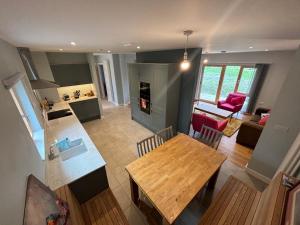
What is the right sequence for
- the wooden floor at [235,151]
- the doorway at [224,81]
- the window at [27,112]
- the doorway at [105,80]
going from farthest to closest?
the doorway at [105,80] → the doorway at [224,81] → the wooden floor at [235,151] → the window at [27,112]

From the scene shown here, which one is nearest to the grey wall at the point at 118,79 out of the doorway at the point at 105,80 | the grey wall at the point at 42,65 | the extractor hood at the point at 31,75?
the doorway at the point at 105,80

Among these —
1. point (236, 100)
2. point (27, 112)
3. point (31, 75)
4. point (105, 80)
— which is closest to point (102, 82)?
point (105, 80)

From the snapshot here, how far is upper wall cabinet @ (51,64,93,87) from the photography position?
457 centimetres

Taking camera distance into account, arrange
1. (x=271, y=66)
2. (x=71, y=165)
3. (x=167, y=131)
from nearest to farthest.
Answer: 1. (x=71, y=165)
2. (x=167, y=131)
3. (x=271, y=66)

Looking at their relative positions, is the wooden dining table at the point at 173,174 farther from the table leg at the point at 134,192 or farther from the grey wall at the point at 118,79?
the grey wall at the point at 118,79

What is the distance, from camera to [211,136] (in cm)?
281

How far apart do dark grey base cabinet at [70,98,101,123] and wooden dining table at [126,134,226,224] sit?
391 cm

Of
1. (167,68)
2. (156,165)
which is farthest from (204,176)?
(167,68)

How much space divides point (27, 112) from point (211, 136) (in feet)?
11.8

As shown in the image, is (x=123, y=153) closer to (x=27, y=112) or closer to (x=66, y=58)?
(x=27, y=112)

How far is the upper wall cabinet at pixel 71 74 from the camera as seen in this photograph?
4.57 metres

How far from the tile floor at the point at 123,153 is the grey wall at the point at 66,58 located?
2.39 meters

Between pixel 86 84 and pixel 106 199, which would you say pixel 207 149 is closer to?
pixel 106 199

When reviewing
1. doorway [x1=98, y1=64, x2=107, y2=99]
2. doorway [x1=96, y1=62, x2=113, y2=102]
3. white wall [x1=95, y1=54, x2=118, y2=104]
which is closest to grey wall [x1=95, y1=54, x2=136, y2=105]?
white wall [x1=95, y1=54, x2=118, y2=104]
